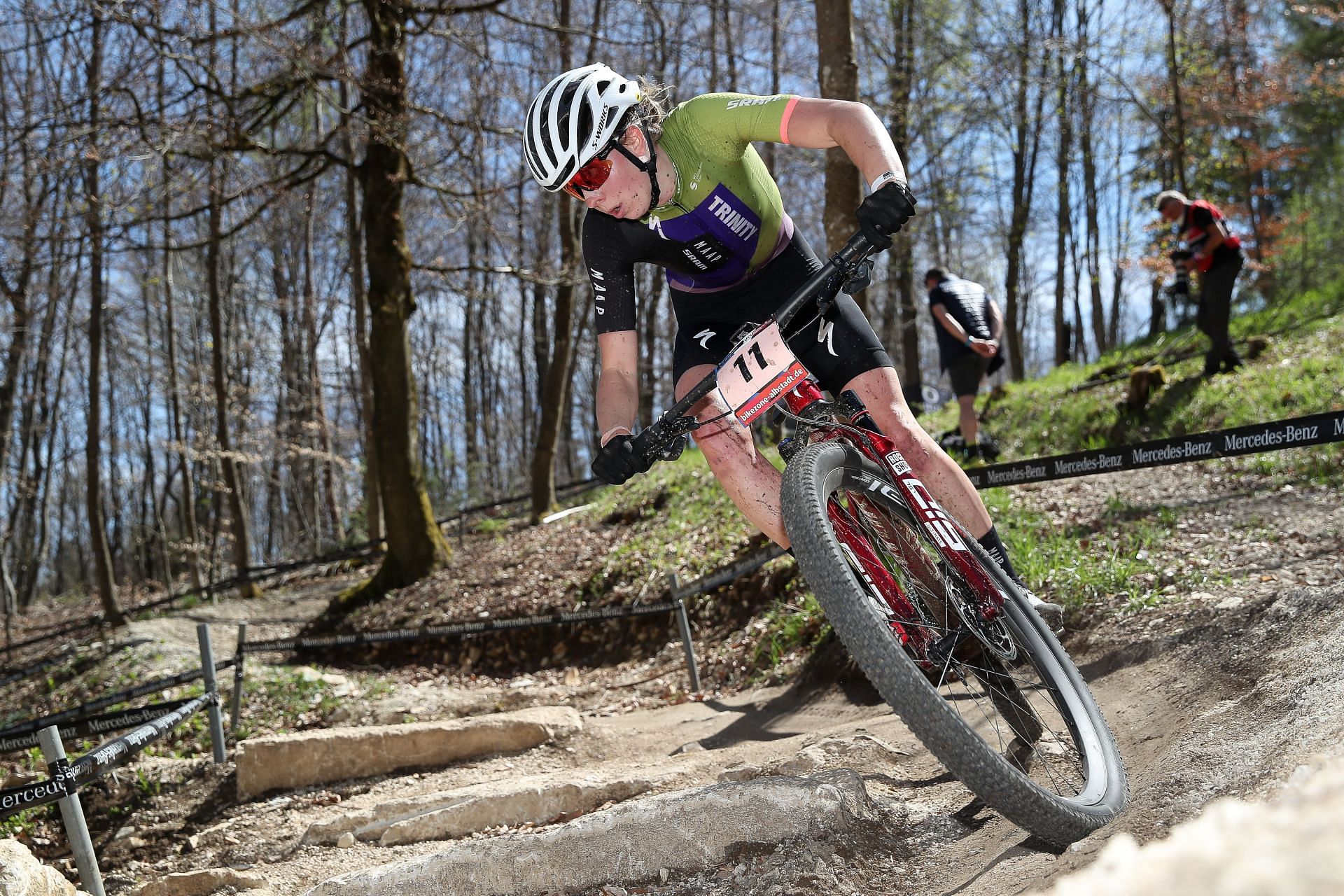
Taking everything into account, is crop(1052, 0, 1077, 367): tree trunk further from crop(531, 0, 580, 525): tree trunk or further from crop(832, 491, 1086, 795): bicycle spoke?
crop(832, 491, 1086, 795): bicycle spoke

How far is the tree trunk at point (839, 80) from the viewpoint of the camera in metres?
5.92

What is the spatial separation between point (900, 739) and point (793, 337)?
167cm

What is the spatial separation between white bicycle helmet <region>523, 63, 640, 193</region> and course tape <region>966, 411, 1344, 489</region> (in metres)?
2.66

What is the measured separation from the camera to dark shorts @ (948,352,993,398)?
334 inches

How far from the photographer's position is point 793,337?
2.95 m

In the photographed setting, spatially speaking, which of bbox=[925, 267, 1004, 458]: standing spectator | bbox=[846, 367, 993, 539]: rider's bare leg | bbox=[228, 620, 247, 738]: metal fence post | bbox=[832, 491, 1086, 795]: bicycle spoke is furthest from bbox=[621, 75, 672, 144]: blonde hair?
bbox=[925, 267, 1004, 458]: standing spectator

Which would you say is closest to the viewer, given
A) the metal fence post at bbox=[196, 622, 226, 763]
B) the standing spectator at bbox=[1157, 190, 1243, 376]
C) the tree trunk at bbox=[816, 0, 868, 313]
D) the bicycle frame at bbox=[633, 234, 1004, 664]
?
the bicycle frame at bbox=[633, 234, 1004, 664]

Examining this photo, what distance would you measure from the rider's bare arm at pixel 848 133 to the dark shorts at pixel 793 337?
0.44m

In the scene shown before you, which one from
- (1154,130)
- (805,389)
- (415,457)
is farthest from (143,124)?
(1154,130)

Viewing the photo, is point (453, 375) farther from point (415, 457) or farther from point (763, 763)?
point (763, 763)

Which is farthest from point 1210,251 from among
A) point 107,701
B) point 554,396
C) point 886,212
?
point 107,701

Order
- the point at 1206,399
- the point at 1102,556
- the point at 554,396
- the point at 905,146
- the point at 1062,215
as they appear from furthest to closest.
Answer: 1. the point at 1062,215
2. the point at 905,146
3. the point at 554,396
4. the point at 1206,399
5. the point at 1102,556

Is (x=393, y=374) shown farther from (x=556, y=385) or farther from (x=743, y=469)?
(x=743, y=469)

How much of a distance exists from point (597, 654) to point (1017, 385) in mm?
8836
